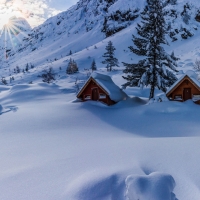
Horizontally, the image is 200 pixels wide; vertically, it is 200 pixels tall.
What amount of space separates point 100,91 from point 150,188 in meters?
16.2

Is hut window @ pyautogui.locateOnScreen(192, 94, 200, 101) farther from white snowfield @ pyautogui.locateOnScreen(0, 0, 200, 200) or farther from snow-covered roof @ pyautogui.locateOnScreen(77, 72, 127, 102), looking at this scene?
snow-covered roof @ pyautogui.locateOnScreen(77, 72, 127, 102)

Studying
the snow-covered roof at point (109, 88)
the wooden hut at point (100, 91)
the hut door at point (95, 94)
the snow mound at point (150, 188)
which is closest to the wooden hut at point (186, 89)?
the snow-covered roof at point (109, 88)

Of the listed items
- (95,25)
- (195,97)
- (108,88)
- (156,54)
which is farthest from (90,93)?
(95,25)

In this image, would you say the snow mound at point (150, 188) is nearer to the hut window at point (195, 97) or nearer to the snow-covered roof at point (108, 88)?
the hut window at point (195, 97)

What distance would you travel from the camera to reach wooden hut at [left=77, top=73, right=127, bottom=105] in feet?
67.8

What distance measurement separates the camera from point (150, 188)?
5.37 metres

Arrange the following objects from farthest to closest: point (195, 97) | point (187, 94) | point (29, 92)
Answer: point (29, 92), point (187, 94), point (195, 97)

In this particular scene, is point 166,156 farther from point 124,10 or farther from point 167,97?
point 124,10

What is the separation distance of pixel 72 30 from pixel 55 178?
133 metres

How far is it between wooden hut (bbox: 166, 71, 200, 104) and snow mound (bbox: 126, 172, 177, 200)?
46.3 ft

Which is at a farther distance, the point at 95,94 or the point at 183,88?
the point at 95,94

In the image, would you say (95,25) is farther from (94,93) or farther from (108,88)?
(108,88)

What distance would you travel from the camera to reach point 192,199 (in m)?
5.43

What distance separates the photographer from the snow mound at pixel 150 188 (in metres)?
5.23
